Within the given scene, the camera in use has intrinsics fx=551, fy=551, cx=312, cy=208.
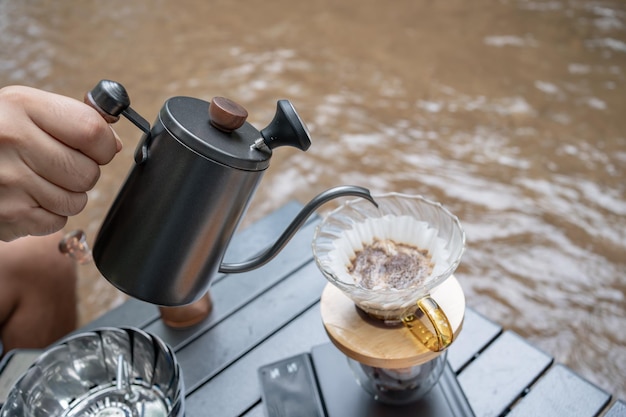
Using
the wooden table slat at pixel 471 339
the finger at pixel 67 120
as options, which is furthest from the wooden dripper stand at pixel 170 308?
the wooden table slat at pixel 471 339

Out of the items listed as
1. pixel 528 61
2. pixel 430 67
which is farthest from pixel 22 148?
pixel 528 61

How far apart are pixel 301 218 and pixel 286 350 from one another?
0.33m

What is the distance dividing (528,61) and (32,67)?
248 cm

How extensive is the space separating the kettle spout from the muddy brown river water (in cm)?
105

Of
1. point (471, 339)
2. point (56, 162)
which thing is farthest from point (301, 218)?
point (471, 339)

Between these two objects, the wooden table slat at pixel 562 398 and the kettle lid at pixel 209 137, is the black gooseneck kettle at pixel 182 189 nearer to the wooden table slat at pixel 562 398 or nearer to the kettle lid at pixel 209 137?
the kettle lid at pixel 209 137

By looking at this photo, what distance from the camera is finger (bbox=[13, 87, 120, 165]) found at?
26.0 inches

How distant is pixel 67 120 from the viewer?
662 mm

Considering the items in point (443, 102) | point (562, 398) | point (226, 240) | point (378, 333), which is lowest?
point (443, 102)

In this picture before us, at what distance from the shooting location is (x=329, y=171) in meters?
2.14

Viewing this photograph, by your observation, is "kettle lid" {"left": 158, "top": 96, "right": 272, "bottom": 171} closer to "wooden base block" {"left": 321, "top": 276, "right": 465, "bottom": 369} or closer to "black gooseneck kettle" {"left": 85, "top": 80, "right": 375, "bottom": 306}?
"black gooseneck kettle" {"left": 85, "top": 80, "right": 375, "bottom": 306}

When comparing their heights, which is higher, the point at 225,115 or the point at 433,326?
the point at 225,115

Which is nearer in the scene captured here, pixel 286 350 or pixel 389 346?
pixel 389 346

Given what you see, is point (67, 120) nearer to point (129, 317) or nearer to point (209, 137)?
point (209, 137)
